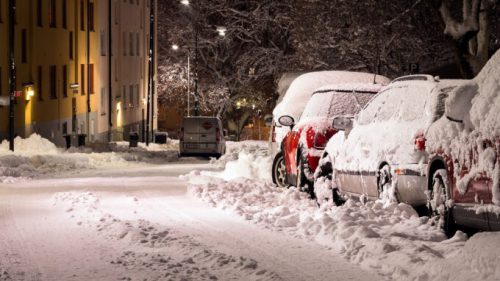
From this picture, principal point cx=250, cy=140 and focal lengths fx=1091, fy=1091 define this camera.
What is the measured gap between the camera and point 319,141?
16.5m

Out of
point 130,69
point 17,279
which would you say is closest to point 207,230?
point 17,279

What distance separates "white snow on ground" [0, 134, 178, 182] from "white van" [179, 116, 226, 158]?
842 millimetres

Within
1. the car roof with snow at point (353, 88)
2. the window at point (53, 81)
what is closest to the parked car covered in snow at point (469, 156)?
the car roof with snow at point (353, 88)

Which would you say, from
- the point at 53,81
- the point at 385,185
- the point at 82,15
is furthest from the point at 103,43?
the point at 385,185

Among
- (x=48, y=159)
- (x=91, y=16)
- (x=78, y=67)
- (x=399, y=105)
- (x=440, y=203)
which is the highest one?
(x=91, y=16)

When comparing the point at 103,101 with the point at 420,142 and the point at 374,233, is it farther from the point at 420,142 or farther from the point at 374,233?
the point at 374,233

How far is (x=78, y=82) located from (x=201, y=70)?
20.2 metres

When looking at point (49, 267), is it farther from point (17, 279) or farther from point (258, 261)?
point (258, 261)

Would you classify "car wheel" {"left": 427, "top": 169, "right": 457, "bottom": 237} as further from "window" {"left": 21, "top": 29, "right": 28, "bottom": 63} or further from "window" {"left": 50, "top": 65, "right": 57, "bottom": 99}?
"window" {"left": 50, "top": 65, "right": 57, "bottom": 99}

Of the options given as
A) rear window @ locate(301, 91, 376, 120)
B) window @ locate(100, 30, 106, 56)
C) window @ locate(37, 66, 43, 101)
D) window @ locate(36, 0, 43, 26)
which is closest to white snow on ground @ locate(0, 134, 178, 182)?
window @ locate(37, 66, 43, 101)

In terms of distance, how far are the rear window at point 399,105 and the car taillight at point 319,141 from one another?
2081 mm

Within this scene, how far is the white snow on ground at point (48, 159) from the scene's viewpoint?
2716 cm

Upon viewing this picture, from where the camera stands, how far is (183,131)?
4378cm

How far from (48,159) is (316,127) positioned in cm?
1622
